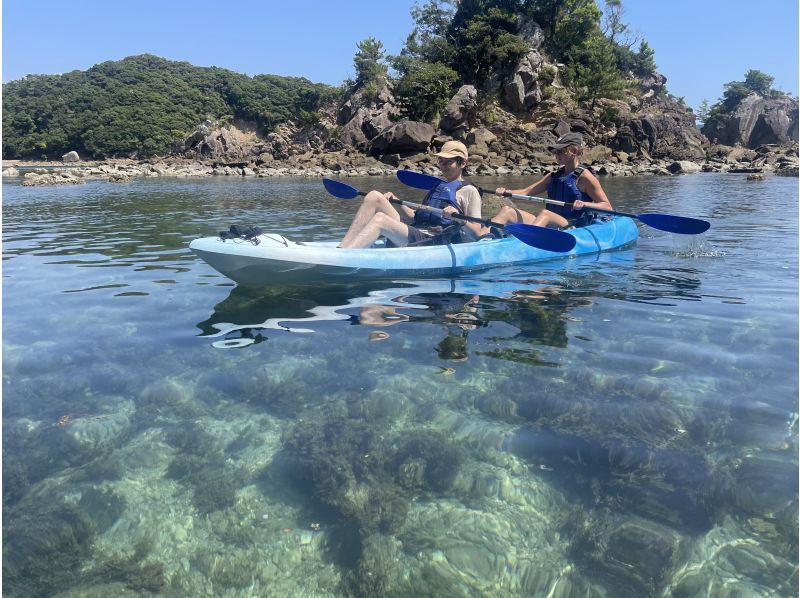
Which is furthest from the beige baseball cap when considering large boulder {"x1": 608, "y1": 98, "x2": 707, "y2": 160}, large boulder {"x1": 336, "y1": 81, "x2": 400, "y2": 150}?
large boulder {"x1": 608, "y1": 98, "x2": 707, "y2": 160}

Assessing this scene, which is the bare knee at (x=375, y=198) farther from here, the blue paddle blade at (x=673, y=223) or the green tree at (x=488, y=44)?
the green tree at (x=488, y=44)

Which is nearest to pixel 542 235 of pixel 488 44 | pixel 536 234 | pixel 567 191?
pixel 536 234

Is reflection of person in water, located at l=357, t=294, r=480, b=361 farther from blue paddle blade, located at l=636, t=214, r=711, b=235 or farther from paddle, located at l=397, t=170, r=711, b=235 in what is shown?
blue paddle blade, located at l=636, t=214, r=711, b=235

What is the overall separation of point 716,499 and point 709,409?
930 millimetres

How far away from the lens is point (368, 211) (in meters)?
6.73

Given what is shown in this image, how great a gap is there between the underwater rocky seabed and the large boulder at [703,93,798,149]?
58.4 m

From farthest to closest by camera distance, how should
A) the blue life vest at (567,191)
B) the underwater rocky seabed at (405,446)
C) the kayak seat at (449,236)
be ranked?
the blue life vest at (567,191) < the kayak seat at (449,236) < the underwater rocky seabed at (405,446)

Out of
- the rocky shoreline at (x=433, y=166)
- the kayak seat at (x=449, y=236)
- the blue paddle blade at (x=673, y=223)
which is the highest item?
the rocky shoreline at (x=433, y=166)

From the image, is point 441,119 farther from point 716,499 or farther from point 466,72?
point 716,499

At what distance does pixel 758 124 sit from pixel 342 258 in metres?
61.2

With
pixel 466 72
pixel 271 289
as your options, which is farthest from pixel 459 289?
pixel 466 72

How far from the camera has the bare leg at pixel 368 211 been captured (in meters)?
6.66

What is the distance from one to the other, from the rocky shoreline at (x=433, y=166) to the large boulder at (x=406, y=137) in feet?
3.30

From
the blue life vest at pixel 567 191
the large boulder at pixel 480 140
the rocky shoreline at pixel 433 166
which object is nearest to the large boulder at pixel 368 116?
the rocky shoreline at pixel 433 166
